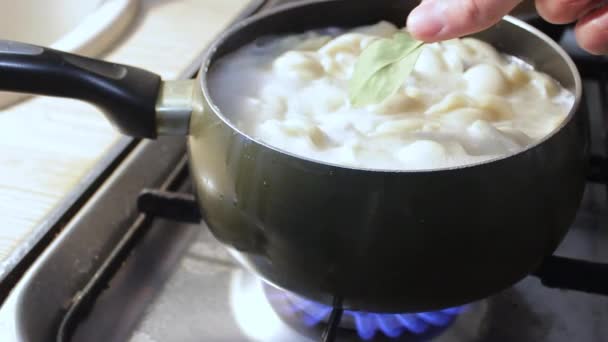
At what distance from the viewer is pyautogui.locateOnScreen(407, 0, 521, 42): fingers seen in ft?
1.27

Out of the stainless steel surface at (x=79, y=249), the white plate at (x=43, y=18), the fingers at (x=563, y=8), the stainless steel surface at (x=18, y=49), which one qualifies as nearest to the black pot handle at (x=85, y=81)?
the stainless steel surface at (x=18, y=49)

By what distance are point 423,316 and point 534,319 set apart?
8 centimetres

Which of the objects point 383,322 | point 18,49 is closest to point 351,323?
point 383,322

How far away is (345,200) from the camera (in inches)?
14.0

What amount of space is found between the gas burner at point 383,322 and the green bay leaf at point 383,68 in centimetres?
14

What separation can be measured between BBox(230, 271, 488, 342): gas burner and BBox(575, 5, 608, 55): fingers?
Result: 19cm

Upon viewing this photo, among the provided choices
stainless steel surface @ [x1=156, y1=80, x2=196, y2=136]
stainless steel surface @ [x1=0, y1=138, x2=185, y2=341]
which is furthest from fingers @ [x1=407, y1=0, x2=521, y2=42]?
stainless steel surface @ [x1=0, y1=138, x2=185, y2=341]

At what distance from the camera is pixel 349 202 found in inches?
14.1

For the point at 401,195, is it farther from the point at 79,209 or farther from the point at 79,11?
the point at 79,11

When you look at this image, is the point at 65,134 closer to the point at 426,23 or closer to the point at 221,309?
the point at 221,309

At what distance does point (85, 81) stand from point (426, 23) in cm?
20

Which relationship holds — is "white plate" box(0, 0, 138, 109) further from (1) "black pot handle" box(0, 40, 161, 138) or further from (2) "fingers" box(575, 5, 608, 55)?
(2) "fingers" box(575, 5, 608, 55)

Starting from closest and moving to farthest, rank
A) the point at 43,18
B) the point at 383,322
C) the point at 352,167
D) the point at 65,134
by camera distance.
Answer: the point at 352,167 → the point at 383,322 → the point at 65,134 → the point at 43,18

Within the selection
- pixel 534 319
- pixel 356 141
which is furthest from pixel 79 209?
pixel 534 319
